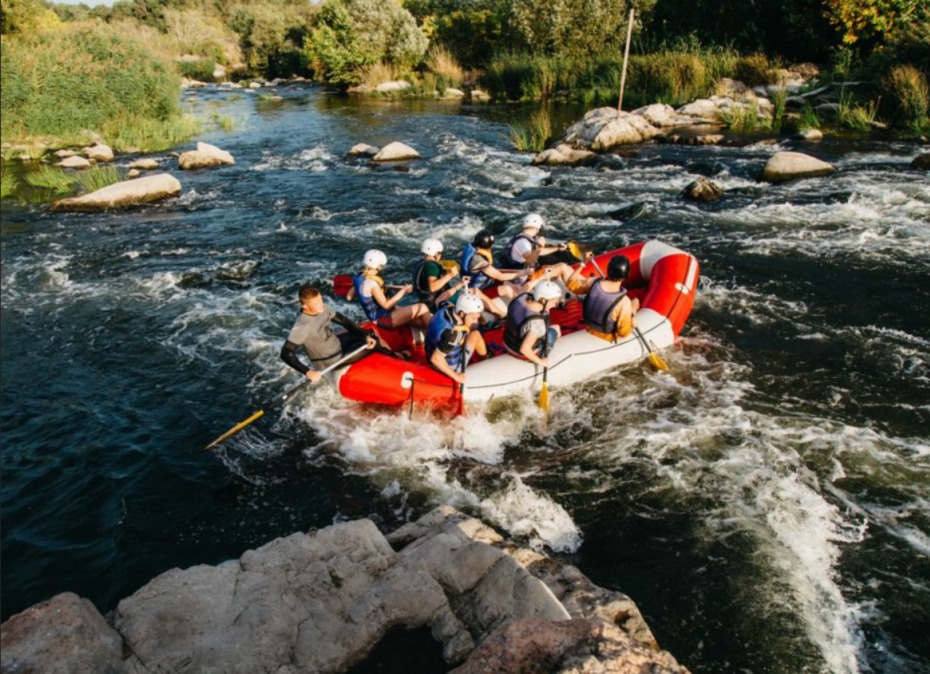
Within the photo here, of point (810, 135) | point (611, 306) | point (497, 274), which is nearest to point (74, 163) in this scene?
point (497, 274)

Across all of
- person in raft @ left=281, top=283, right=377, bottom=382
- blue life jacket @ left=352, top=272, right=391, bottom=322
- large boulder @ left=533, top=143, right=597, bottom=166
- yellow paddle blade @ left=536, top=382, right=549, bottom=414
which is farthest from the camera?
large boulder @ left=533, top=143, right=597, bottom=166

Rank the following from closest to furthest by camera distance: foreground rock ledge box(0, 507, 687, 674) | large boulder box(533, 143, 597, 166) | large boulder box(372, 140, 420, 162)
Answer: foreground rock ledge box(0, 507, 687, 674) < large boulder box(533, 143, 597, 166) < large boulder box(372, 140, 420, 162)

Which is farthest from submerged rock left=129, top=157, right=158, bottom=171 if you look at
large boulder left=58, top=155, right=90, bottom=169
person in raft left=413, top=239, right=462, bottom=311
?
person in raft left=413, top=239, right=462, bottom=311

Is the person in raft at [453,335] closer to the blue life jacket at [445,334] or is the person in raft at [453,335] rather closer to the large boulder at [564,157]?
the blue life jacket at [445,334]

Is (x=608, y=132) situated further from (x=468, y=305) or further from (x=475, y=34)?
(x=475, y=34)

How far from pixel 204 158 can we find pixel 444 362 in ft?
45.5

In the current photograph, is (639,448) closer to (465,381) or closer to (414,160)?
(465,381)

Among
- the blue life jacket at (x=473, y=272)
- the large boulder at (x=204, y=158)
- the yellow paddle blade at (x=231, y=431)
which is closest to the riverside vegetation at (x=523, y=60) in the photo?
the large boulder at (x=204, y=158)

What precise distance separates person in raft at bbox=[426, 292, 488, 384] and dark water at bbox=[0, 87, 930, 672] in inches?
24.2

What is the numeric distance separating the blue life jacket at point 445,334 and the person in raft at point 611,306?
5.06 feet

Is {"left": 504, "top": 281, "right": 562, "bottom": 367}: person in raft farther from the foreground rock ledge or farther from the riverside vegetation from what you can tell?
the riverside vegetation

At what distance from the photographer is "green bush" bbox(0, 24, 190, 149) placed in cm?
1859

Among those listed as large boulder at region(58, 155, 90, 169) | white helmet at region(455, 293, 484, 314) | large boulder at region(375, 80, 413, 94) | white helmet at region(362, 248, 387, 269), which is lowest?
large boulder at region(58, 155, 90, 169)

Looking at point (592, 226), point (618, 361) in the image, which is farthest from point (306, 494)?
point (592, 226)
